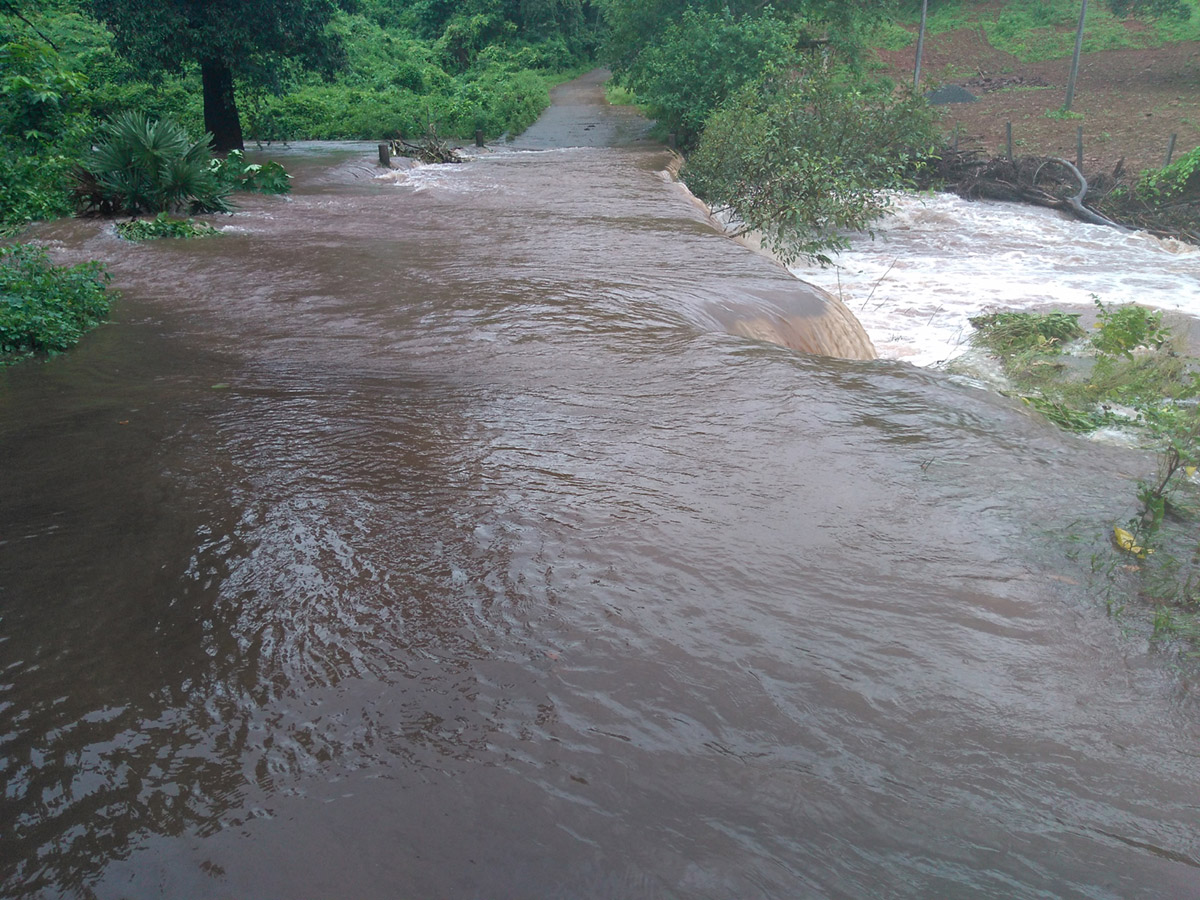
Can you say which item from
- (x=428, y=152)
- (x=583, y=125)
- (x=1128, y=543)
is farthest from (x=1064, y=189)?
(x=1128, y=543)

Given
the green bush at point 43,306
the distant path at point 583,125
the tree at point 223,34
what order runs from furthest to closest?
the distant path at point 583,125 < the tree at point 223,34 < the green bush at point 43,306

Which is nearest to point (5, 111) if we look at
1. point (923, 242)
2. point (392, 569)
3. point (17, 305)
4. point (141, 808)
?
point (17, 305)

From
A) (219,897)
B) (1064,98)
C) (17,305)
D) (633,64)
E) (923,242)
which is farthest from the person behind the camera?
(1064,98)

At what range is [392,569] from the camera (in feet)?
12.8

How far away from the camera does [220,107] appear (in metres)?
18.2

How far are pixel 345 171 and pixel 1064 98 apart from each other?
78.7 feet

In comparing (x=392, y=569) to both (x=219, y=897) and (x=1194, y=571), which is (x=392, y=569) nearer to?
(x=219, y=897)

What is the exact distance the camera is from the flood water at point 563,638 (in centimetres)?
264

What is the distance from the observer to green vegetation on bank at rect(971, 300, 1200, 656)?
4.15 m

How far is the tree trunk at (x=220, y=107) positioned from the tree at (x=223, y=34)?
0.03m

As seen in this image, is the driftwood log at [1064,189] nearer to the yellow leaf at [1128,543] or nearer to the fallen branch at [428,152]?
the fallen branch at [428,152]

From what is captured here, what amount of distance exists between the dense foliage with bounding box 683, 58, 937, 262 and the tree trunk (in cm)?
980

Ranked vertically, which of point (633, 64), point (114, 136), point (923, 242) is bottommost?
point (923, 242)

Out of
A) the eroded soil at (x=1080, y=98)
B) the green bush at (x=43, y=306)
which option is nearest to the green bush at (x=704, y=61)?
the eroded soil at (x=1080, y=98)
